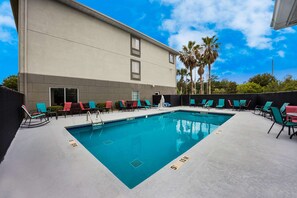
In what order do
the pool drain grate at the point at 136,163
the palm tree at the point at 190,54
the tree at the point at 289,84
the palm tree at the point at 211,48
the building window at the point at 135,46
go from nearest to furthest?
the pool drain grate at the point at 136,163, the building window at the point at 135,46, the palm tree at the point at 211,48, the palm tree at the point at 190,54, the tree at the point at 289,84

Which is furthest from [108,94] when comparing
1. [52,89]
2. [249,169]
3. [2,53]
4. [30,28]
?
[2,53]

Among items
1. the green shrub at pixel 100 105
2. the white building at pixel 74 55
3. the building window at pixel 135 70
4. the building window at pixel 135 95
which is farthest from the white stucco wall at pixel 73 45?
the green shrub at pixel 100 105

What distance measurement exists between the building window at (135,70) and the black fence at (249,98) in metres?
3.69

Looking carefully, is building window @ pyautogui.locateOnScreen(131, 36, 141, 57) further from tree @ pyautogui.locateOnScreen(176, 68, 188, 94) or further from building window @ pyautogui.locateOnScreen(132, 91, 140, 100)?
tree @ pyautogui.locateOnScreen(176, 68, 188, 94)

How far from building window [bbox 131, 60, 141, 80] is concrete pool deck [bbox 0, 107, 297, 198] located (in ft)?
37.6

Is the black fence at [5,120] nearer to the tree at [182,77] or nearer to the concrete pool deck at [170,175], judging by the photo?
the concrete pool deck at [170,175]

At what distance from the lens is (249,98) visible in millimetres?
12016

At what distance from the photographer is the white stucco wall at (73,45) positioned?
27.1 feet

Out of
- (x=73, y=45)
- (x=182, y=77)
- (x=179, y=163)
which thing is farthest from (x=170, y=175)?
(x=182, y=77)

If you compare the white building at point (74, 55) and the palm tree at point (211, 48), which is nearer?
the white building at point (74, 55)

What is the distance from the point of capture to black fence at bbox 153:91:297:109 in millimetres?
7321

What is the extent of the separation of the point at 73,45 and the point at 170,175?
11058mm

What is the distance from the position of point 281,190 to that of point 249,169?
545mm

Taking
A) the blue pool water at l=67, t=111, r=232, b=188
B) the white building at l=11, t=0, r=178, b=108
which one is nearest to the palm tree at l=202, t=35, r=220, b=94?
the white building at l=11, t=0, r=178, b=108
